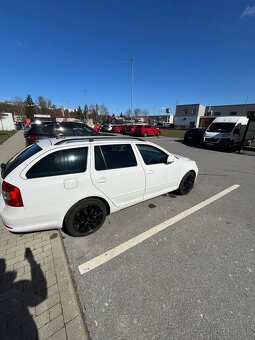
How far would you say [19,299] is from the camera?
2.01 m

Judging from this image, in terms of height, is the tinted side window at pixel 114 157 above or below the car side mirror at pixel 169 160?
above

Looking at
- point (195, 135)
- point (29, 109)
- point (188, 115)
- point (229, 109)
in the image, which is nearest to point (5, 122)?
point (195, 135)

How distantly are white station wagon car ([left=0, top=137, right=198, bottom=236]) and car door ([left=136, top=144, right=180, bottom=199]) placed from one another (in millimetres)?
23

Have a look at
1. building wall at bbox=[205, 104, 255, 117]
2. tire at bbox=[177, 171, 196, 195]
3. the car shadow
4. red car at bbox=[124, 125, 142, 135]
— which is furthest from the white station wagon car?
building wall at bbox=[205, 104, 255, 117]

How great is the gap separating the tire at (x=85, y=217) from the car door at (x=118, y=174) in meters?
0.27

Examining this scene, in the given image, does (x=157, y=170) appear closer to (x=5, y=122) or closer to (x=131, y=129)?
(x=131, y=129)

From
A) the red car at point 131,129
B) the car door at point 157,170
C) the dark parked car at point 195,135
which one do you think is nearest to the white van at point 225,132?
the dark parked car at point 195,135

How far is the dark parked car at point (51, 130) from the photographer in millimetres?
8773

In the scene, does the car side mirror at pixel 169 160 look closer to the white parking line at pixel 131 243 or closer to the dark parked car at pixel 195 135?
the white parking line at pixel 131 243

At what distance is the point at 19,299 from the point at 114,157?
2.35m

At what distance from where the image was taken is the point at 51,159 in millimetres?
2674

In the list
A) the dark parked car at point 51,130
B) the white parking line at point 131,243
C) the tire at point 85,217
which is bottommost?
the white parking line at point 131,243

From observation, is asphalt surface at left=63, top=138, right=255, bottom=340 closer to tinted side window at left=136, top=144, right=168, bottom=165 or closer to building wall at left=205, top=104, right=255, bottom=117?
tinted side window at left=136, top=144, right=168, bottom=165

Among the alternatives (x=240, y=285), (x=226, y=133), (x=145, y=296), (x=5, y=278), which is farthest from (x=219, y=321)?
(x=226, y=133)
